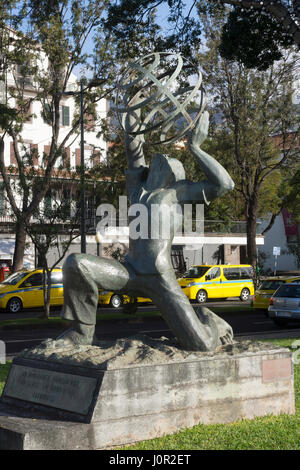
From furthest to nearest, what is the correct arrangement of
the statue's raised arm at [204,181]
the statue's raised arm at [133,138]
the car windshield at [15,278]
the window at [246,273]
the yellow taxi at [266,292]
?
the window at [246,273] < the car windshield at [15,278] < the yellow taxi at [266,292] < the statue's raised arm at [133,138] < the statue's raised arm at [204,181]

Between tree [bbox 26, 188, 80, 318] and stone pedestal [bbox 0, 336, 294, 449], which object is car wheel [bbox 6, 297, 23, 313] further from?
stone pedestal [bbox 0, 336, 294, 449]

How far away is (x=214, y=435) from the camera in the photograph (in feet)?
19.8

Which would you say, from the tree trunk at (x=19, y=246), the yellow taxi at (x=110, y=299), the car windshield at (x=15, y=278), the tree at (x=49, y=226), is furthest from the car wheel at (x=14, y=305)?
the tree at (x=49, y=226)

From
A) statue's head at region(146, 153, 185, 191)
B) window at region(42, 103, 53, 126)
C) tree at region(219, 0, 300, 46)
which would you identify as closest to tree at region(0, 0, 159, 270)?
window at region(42, 103, 53, 126)

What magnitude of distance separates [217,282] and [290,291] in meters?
10.9

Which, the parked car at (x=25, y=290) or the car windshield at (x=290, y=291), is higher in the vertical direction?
the car windshield at (x=290, y=291)

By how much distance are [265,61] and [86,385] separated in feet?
38.5

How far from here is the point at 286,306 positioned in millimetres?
19750

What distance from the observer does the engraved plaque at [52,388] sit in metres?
5.80

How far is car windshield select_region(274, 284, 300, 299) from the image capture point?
20.2 m

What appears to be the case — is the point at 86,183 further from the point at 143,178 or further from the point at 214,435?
the point at 214,435

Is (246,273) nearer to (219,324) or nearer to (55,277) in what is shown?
(55,277)

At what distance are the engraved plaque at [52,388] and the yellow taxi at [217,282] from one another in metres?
23.0

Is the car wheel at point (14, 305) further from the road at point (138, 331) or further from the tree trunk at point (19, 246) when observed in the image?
the road at point (138, 331)
